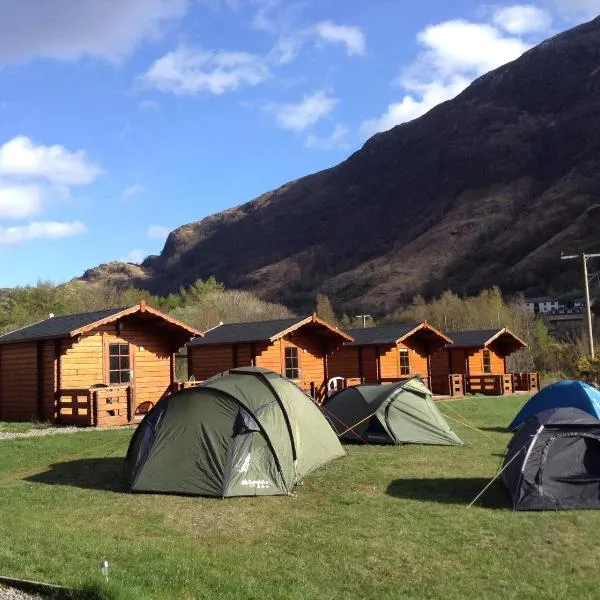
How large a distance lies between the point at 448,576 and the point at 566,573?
1.19 meters

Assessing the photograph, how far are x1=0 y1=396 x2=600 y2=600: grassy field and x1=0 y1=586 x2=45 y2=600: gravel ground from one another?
35 centimetres

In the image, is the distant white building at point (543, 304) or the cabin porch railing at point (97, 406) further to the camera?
the distant white building at point (543, 304)

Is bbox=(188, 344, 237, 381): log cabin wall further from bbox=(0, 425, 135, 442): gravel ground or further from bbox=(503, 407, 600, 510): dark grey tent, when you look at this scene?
bbox=(503, 407, 600, 510): dark grey tent

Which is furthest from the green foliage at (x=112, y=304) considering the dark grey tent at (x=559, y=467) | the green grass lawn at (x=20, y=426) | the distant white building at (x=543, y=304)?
the distant white building at (x=543, y=304)

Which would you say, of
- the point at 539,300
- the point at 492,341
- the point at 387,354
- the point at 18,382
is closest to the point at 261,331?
the point at 387,354

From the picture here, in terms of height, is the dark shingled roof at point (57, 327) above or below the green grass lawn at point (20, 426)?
above

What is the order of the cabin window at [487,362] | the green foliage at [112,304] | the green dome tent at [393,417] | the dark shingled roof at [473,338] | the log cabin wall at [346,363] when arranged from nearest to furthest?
1. the green dome tent at [393,417]
2. the log cabin wall at [346,363]
3. the dark shingled roof at [473,338]
4. the cabin window at [487,362]
5. the green foliage at [112,304]

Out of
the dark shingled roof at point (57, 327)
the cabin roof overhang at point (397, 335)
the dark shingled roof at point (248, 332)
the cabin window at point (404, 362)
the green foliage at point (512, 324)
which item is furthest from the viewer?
the green foliage at point (512, 324)

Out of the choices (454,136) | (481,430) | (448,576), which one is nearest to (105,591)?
(448,576)

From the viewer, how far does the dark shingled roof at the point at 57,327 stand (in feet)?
60.7

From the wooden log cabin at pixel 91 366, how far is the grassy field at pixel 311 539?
636 cm

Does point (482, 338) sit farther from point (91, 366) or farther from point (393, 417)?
point (91, 366)

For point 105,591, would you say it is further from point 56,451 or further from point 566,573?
point 56,451

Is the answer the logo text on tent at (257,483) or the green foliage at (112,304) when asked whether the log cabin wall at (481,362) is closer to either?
the green foliage at (112,304)
